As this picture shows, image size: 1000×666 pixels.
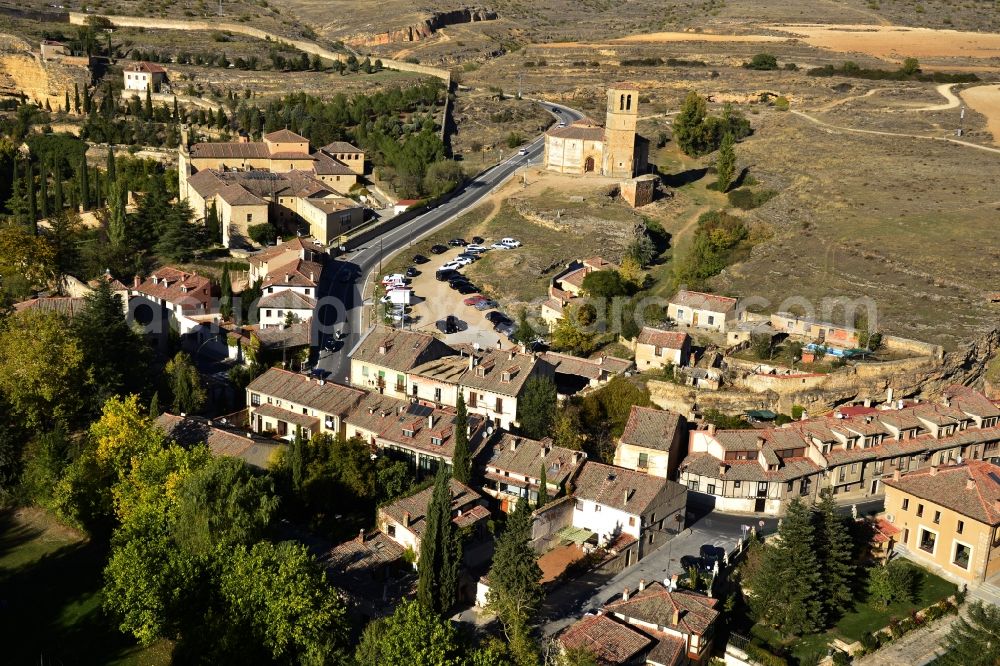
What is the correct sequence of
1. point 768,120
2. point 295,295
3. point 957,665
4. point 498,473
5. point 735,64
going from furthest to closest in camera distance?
point 735,64, point 768,120, point 295,295, point 498,473, point 957,665

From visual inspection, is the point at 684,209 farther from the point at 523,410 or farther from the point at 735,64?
the point at 735,64

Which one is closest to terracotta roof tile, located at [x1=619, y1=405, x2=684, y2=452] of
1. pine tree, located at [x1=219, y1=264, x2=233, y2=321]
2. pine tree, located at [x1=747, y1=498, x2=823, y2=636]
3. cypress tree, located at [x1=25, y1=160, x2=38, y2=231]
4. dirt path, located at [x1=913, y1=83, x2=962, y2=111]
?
pine tree, located at [x1=747, y1=498, x2=823, y2=636]

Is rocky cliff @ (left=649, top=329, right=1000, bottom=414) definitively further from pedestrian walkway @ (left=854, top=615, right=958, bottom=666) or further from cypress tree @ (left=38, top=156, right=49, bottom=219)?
cypress tree @ (left=38, top=156, right=49, bottom=219)

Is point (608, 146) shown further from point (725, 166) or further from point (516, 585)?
point (516, 585)

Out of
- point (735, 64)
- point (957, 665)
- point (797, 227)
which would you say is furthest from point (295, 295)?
point (735, 64)

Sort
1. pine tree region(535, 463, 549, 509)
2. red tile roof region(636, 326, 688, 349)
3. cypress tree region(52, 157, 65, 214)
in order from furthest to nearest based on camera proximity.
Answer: cypress tree region(52, 157, 65, 214) < red tile roof region(636, 326, 688, 349) < pine tree region(535, 463, 549, 509)

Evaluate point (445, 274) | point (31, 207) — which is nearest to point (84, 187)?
point (31, 207)
